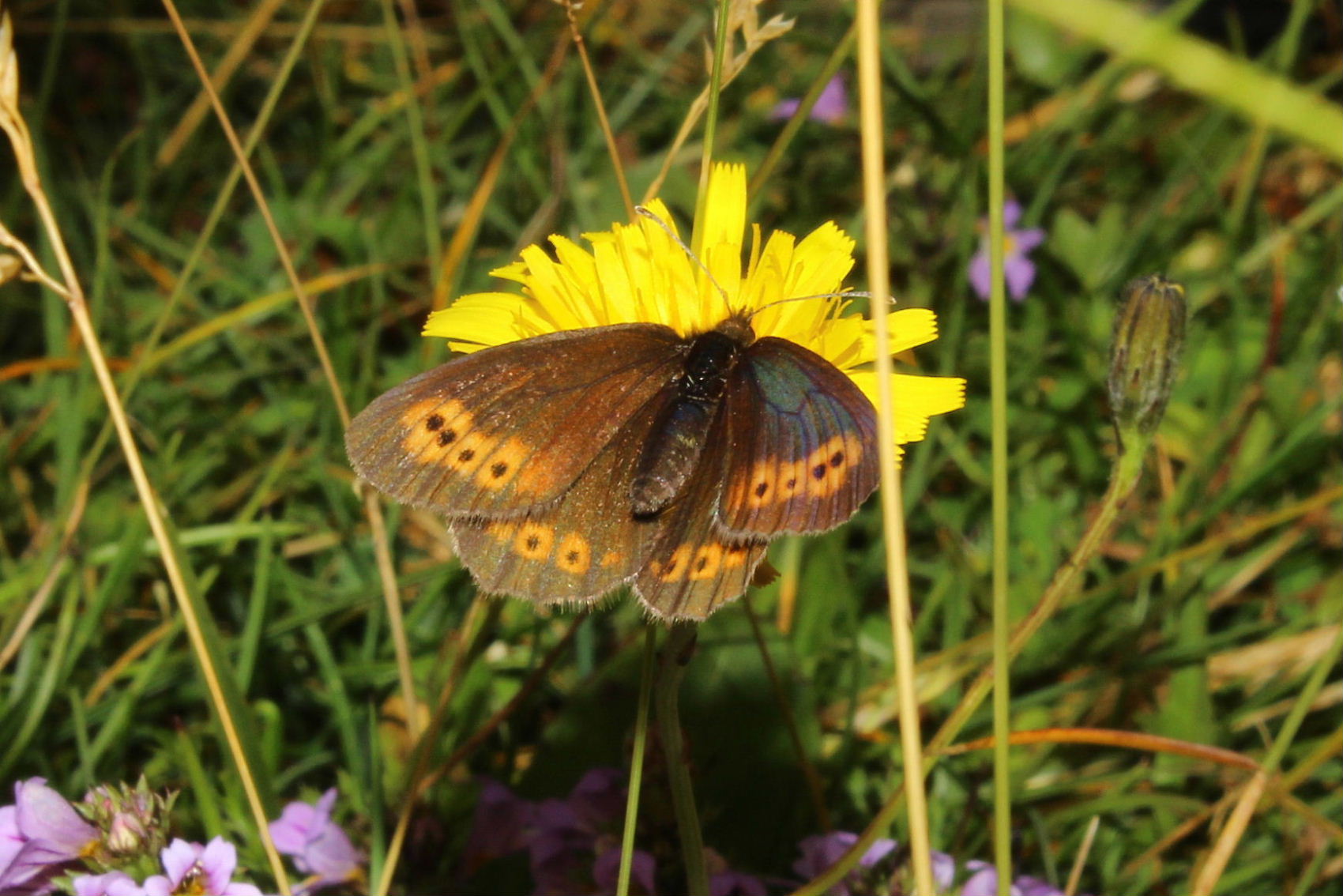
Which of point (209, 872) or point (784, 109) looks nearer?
point (209, 872)

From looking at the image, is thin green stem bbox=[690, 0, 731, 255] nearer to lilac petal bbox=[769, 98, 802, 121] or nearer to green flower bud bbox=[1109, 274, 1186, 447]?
green flower bud bbox=[1109, 274, 1186, 447]

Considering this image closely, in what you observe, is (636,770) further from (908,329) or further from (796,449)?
(908,329)

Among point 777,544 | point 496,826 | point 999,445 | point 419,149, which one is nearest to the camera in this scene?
point 999,445

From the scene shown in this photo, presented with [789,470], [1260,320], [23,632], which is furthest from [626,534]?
[1260,320]

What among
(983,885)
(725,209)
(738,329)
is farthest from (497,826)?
(725,209)

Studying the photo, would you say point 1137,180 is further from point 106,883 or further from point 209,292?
point 106,883

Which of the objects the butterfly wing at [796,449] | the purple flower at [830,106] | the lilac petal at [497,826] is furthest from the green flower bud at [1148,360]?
the purple flower at [830,106]

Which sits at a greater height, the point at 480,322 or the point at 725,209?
the point at 725,209

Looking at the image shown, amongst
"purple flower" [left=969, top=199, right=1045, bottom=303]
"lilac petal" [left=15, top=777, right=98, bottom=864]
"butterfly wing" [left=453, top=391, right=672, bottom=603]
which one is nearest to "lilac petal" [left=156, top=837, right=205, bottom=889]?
"lilac petal" [left=15, top=777, right=98, bottom=864]
